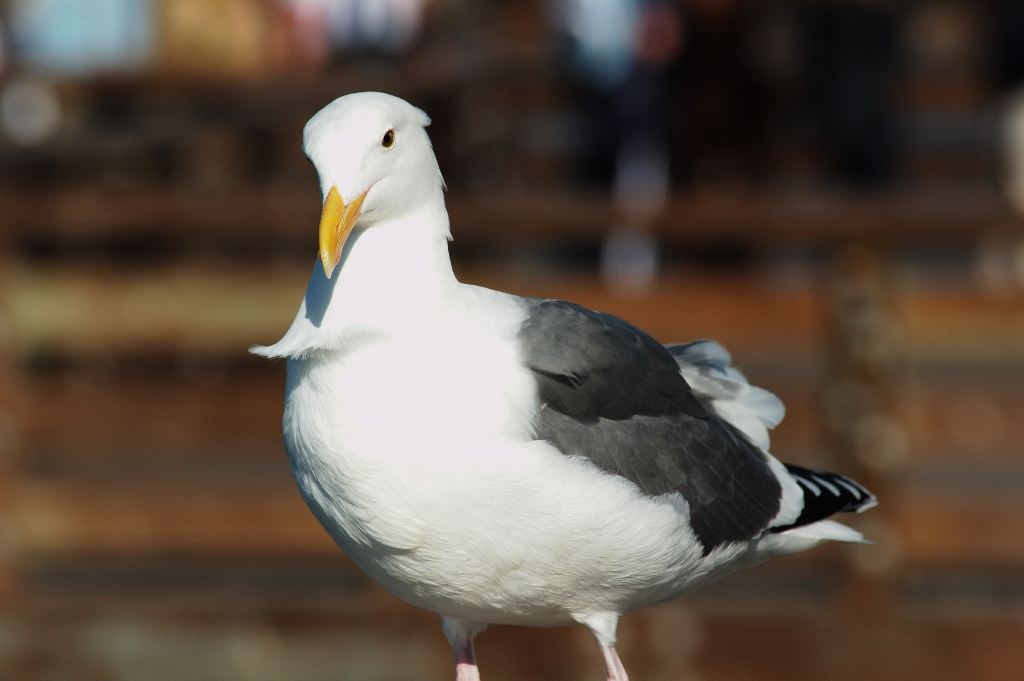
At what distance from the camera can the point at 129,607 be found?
506cm

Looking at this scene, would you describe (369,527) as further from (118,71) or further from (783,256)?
(783,256)

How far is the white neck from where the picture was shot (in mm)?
2135

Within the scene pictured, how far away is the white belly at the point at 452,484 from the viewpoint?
2.09m

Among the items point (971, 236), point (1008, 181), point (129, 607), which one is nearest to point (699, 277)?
point (971, 236)

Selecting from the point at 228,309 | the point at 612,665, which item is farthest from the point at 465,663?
the point at 228,309

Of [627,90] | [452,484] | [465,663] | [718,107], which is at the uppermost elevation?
[627,90]

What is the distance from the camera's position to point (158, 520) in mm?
5410

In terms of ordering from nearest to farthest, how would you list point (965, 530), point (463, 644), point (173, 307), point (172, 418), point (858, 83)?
point (463, 644) < point (965, 530) < point (173, 307) < point (172, 418) < point (858, 83)

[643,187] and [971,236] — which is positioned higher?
[643,187]

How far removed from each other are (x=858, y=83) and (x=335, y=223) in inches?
242

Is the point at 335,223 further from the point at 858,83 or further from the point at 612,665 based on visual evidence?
the point at 858,83

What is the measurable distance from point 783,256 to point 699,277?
2.01 m

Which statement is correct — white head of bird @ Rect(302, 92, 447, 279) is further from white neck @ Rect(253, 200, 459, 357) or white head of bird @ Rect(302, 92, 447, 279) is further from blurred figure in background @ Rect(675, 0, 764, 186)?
blurred figure in background @ Rect(675, 0, 764, 186)

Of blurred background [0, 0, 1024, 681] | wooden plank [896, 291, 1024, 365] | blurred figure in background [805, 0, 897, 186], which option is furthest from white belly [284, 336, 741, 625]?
blurred figure in background [805, 0, 897, 186]
